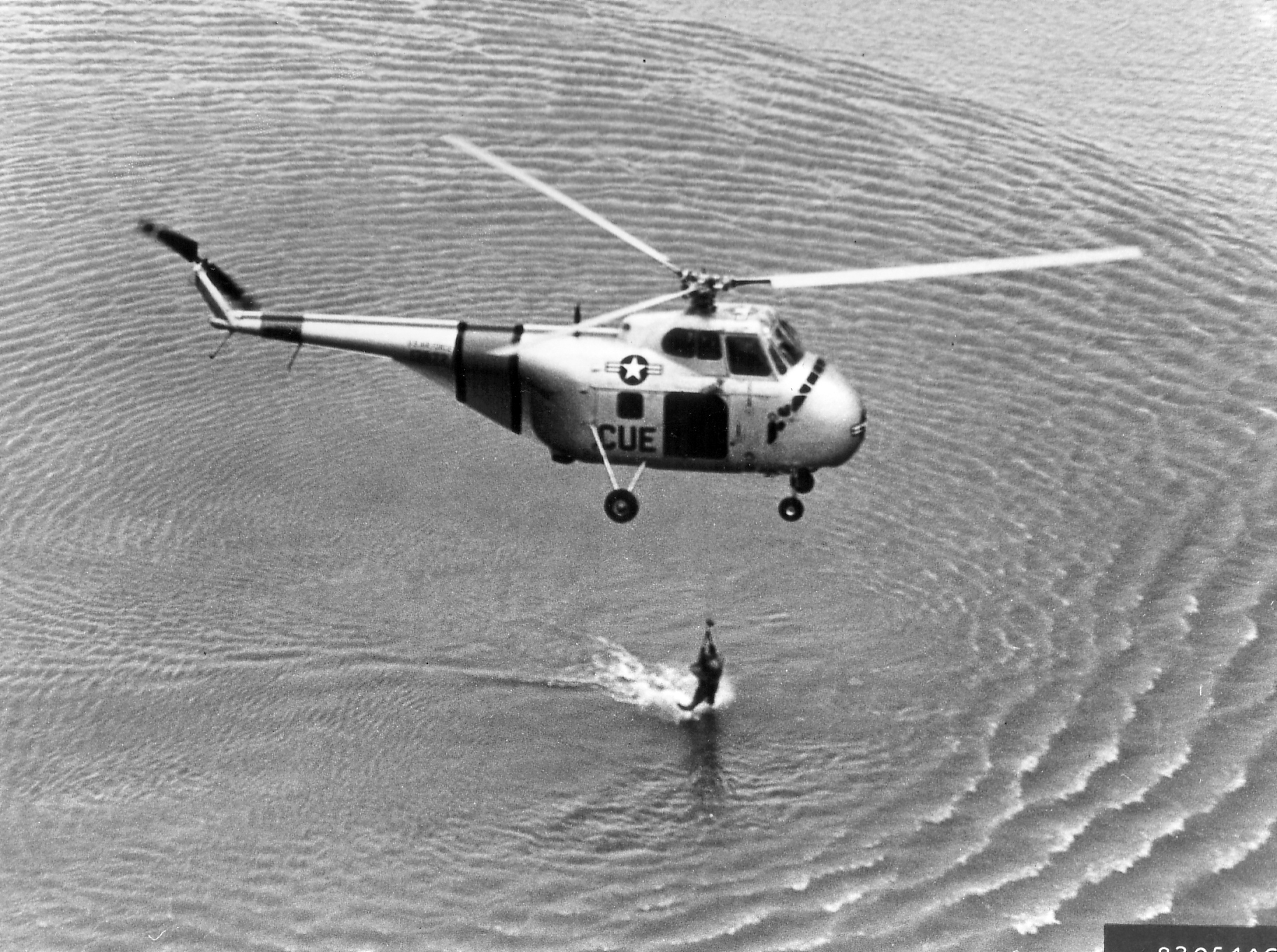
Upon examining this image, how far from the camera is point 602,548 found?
28516mm

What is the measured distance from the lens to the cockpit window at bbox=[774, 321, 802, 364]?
79.9 ft

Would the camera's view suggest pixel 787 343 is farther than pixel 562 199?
Yes

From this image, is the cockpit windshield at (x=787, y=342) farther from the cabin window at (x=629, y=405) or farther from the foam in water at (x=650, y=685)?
the foam in water at (x=650, y=685)

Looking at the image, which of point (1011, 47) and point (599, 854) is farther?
point (1011, 47)

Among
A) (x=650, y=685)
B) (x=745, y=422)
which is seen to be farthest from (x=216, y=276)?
(x=650, y=685)

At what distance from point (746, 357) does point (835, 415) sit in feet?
4.36

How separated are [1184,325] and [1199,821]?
12.6 m

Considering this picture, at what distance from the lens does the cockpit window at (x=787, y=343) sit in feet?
79.9

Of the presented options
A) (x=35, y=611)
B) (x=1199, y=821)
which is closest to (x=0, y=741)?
(x=35, y=611)

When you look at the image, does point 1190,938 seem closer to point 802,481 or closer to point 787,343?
point 802,481

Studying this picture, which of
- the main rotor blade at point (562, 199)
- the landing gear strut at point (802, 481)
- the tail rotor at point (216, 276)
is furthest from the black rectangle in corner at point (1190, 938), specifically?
the tail rotor at point (216, 276)

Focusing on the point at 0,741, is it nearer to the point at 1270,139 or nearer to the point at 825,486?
the point at 825,486

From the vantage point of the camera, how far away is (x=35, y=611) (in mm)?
27469

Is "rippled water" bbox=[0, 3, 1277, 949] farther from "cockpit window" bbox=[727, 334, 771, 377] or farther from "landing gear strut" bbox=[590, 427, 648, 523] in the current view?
"cockpit window" bbox=[727, 334, 771, 377]
